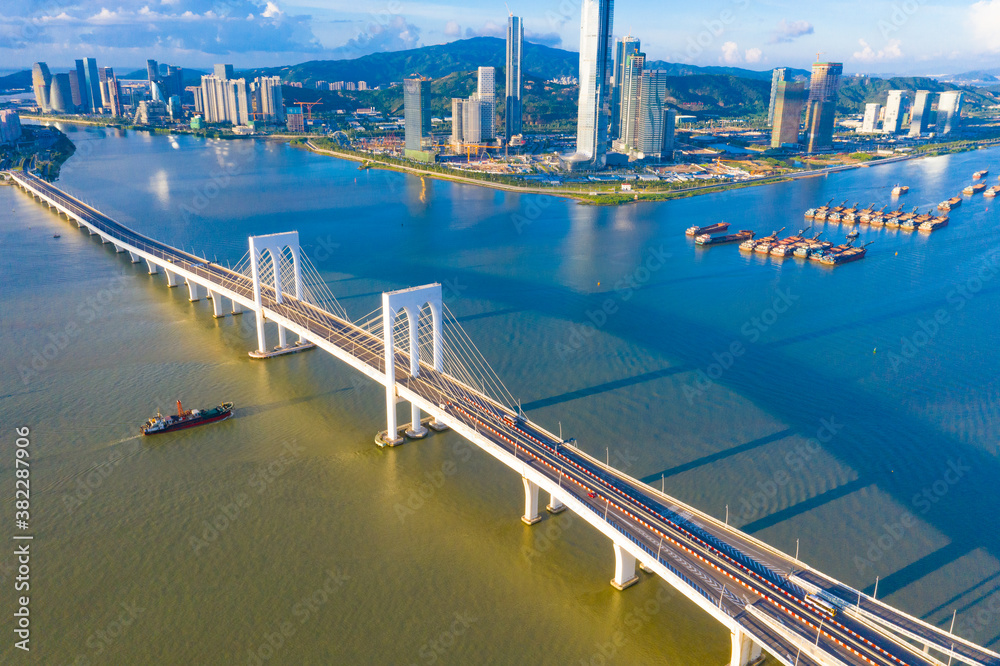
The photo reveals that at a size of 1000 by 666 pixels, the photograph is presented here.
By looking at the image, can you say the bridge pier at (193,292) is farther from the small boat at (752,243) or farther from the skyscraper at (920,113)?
the skyscraper at (920,113)

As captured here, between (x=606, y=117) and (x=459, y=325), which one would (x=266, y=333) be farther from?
(x=606, y=117)

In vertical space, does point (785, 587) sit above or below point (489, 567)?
above

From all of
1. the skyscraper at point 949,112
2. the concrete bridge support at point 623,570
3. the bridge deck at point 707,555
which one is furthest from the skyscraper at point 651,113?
the concrete bridge support at point 623,570

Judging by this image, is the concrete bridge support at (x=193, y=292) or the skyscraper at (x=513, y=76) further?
the skyscraper at (x=513, y=76)

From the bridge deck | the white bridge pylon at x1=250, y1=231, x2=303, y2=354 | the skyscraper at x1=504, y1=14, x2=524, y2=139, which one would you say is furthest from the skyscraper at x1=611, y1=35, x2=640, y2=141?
the bridge deck

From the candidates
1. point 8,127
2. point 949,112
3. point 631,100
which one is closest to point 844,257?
point 631,100

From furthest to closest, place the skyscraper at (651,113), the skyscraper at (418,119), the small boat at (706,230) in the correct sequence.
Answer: the skyscraper at (418,119), the skyscraper at (651,113), the small boat at (706,230)

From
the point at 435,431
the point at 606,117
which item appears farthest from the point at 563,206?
the point at 435,431
